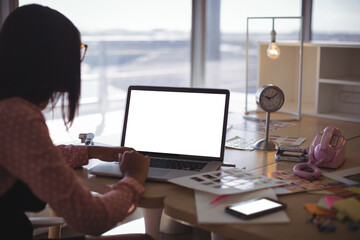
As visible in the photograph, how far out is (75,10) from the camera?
2914mm

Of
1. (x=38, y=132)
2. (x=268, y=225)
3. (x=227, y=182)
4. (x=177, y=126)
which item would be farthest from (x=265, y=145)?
(x=38, y=132)

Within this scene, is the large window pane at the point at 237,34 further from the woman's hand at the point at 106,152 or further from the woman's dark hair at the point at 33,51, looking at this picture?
the woman's dark hair at the point at 33,51

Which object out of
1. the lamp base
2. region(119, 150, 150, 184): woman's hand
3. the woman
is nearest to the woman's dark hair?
the woman

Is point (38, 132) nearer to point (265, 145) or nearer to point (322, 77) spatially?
point (265, 145)

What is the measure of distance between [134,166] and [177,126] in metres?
0.41

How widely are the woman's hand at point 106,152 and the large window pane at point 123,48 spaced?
4.13 ft

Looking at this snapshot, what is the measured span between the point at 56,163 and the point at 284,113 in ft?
6.86

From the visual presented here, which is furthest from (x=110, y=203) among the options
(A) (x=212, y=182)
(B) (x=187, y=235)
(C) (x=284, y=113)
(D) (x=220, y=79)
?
(D) (x=220, y=79)

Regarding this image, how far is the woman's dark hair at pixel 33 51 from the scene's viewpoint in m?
1.19

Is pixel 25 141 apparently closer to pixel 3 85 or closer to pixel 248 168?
pixel 3 85

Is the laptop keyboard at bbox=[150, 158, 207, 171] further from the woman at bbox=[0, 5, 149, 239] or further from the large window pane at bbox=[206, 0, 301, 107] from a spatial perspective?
the large window pane at bbox=[206, 0, 301, 107]

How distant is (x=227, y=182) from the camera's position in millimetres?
1446

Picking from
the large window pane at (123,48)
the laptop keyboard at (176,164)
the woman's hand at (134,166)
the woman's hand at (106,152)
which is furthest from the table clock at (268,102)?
the large window pane at (123,48)

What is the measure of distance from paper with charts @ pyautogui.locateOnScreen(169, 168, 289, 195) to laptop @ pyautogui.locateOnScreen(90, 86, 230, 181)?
0.37 feet
